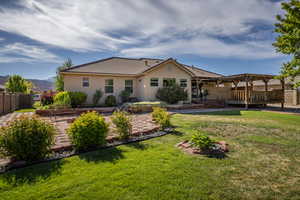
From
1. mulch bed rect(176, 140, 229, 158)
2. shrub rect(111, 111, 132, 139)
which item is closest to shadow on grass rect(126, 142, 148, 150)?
shrub rect(111, 111, 132, 139)

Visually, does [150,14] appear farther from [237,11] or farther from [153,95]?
[153,95]

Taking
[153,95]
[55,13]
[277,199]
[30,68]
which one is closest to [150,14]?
[55,13]

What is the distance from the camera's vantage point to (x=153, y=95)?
613 inches

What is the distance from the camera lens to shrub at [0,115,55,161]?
10.7 feet

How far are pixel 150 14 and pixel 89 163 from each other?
9.09 meters

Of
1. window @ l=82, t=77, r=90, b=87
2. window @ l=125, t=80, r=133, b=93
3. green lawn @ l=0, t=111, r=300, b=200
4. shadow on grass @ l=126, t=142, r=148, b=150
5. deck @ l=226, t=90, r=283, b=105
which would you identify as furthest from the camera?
window @ l=125, t=80, r=133, b=93

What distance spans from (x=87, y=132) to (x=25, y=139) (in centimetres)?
132

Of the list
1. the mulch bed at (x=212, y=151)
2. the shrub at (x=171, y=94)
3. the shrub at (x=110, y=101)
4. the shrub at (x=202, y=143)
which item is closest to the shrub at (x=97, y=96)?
the shrub at (x=110, y=101)

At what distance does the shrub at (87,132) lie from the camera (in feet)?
13.3

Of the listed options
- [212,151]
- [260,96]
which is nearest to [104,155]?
[212,151]

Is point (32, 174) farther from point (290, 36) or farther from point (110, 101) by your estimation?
point (110, 101)

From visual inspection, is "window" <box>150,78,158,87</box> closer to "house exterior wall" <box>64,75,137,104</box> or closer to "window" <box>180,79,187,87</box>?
"house exterior wall" <box>64,75,137,104</box>

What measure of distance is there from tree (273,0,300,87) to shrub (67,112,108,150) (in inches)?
266

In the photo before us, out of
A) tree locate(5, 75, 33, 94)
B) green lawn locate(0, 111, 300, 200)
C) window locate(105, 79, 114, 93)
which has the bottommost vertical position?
green lawn locate(0, 111, 300, 200)
